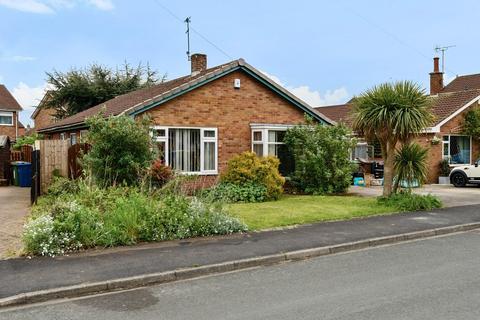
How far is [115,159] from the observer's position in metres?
13.2

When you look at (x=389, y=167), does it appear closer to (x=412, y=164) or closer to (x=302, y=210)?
(x=412, y=164)

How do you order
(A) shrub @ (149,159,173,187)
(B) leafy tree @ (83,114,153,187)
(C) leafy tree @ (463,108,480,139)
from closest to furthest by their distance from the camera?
1. (B) leafy tree @ (83,114,153,187)
2. (A) shrub @ (149,159,173,187)
3. (C) leafy tree @ (463,108,480,139)

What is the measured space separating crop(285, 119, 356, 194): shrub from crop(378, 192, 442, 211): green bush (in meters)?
3.04

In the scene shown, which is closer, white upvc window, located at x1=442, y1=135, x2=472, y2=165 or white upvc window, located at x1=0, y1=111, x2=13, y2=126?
white upvc window, located at x1=442, y1=135, x2=472, y2=165

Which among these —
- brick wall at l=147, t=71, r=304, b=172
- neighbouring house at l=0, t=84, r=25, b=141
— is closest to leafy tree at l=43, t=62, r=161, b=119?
neighbouring house at l=0, t=84, r=25, b=141

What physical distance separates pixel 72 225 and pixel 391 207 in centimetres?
884

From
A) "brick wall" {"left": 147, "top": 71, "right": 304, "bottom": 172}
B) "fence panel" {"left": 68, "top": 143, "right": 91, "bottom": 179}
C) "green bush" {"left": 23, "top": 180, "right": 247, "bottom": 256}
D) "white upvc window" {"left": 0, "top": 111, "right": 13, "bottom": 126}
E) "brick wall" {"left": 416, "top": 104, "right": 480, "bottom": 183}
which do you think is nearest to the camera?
"green bush" {"left": 23, "top": 180, "right": 247, "bottom": 256}

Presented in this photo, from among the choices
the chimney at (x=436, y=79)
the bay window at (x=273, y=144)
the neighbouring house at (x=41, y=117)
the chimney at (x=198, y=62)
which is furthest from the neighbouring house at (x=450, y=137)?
the neighbouring house at (x=41, y=117)

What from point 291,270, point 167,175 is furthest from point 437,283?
point 167,175

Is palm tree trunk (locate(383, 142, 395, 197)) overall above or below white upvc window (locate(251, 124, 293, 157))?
below

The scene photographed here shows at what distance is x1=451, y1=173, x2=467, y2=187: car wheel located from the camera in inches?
872

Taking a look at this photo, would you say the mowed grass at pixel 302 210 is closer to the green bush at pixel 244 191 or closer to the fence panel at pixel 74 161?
the green bush at pixel 244 191

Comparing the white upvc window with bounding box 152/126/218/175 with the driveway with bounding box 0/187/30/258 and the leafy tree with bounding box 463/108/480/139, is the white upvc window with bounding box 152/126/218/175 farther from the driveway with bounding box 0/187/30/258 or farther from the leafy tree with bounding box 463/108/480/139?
the leafy tree with bounding box 463/108/480/139

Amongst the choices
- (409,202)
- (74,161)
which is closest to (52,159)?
(74,161)
